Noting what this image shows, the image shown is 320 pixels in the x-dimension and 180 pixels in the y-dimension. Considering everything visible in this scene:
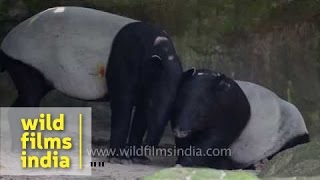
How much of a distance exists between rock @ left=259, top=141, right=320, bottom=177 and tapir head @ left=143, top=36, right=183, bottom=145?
1947mm

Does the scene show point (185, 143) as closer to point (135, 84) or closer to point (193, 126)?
point (193, 126)

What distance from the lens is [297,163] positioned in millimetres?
3568

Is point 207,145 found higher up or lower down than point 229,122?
lower down

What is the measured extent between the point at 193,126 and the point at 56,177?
132cm

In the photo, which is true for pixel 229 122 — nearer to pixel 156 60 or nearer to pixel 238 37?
pixel 156 60

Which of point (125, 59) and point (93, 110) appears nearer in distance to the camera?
point (125, 59)

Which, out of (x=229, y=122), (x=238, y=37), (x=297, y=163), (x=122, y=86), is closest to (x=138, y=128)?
(x=122, y=86)

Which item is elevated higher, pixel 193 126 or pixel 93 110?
pixel 193 126

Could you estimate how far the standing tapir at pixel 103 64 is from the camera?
5785mm

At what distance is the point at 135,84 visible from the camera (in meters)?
5.82

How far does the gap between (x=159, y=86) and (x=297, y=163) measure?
2.27m

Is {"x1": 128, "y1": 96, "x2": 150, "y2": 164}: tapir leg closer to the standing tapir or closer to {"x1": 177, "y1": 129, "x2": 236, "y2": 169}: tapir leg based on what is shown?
the standing tapir

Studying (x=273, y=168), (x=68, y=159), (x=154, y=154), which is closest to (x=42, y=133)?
(x=68, y=159)

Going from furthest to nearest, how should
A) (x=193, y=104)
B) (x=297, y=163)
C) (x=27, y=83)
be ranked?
(x=27, y=83) < (x=193, y=104) < (x=297, y=163)
